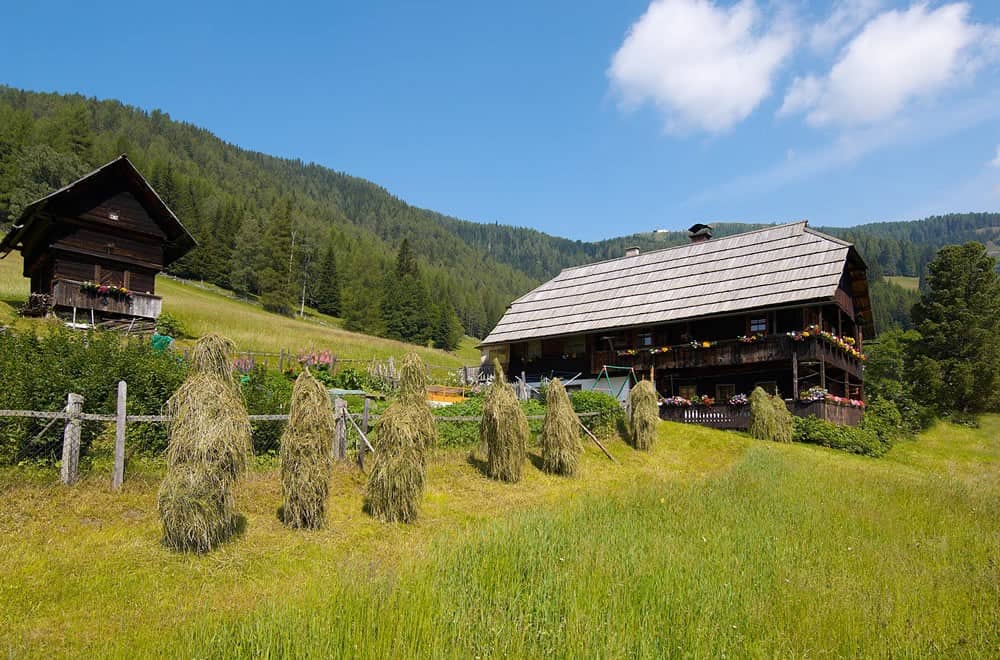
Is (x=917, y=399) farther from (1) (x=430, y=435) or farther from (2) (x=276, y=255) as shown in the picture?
(2) (x=276, y=255)

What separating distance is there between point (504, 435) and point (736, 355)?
16025 mm

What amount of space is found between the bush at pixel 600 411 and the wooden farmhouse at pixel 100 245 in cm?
1949

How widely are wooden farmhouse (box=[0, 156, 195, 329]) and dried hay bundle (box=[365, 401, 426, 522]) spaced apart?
824 inches

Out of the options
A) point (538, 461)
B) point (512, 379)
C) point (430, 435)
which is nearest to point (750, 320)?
point (512, 379)

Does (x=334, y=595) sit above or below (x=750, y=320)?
below

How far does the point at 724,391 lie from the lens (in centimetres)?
2966

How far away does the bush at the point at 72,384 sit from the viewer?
34.9ft

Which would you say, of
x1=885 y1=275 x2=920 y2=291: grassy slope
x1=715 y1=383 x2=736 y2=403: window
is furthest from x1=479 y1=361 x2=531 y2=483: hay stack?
x1=885 y1=275 x2=920 y2=291: grassy slope

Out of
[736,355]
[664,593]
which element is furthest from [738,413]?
[664,593]

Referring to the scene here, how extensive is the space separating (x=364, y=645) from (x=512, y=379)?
2901 cm

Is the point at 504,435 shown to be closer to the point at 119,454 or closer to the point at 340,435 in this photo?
the point at 340,435

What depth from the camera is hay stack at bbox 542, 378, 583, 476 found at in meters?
16.0

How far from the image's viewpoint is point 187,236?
101ft

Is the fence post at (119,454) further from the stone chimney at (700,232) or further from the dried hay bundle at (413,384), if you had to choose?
the stone chimney at (700,232)
